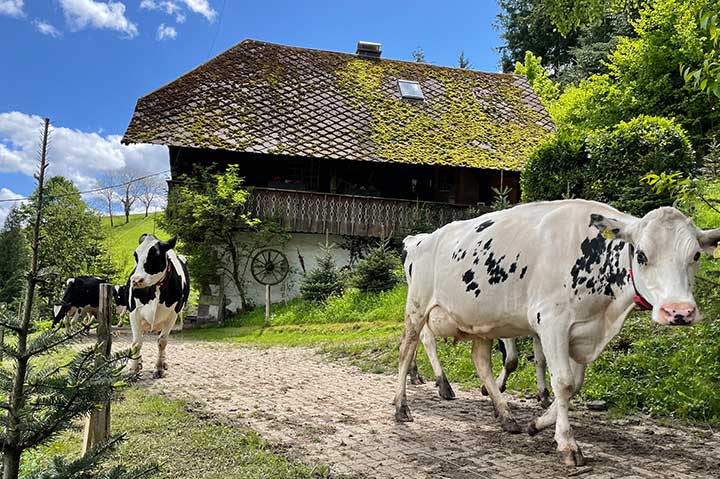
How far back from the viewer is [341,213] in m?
19.7

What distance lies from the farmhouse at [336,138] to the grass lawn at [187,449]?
1339cm

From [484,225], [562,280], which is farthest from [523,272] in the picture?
[484,225]

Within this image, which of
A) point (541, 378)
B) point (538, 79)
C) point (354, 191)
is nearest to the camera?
point (541, 378)

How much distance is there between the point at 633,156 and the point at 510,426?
9621 millimetres

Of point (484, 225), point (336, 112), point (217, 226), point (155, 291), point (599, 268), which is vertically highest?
point (336, 112)

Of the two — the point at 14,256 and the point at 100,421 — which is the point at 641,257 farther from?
the point at 14,256

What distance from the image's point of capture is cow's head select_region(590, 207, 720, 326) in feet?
12.1

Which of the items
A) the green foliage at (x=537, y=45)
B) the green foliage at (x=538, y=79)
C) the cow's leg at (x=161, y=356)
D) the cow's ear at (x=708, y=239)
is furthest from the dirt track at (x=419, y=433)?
the green foliage at (x=537, y=45)

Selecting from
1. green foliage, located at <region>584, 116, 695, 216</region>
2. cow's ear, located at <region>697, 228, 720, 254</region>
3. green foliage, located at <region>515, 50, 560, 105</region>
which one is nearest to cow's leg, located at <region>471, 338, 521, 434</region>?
cow's ear, located at <region>697, 228, 720, 254</region>

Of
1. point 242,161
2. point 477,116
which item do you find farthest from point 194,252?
point 477,116

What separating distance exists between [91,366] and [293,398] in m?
4.87

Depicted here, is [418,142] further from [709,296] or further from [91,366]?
[91,366]

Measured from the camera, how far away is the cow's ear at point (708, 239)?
3912 mm

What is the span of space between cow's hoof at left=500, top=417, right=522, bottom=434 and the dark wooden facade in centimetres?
1364
